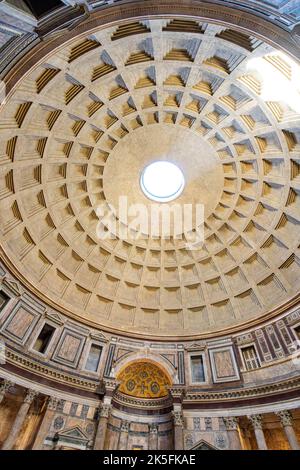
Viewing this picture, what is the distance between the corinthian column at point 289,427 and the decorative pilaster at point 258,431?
1.15 m

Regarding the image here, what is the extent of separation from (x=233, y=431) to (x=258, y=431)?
1.27 m

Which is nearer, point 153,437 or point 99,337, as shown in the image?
point 153,437

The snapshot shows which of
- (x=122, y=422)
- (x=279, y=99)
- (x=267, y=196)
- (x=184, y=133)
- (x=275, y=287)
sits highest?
(x=184, y=133)

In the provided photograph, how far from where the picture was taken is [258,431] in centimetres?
1320

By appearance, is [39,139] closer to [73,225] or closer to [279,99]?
[73,225]

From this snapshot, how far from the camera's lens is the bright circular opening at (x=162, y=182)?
2011 cm

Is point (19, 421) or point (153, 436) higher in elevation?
point (153, 436)

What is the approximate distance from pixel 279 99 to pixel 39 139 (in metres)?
13.0

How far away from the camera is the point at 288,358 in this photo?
14508 mm

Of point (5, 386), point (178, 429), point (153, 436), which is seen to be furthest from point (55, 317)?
point (178, 429)

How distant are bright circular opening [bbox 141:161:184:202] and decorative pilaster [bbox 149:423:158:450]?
15.1 meters

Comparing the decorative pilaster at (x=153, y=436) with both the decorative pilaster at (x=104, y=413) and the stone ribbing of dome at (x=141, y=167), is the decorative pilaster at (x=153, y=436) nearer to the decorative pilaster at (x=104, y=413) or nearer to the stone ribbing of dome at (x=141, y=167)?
the decorative pilaster at (x=104, y=413)

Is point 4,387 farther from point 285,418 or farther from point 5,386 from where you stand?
point 285,418
